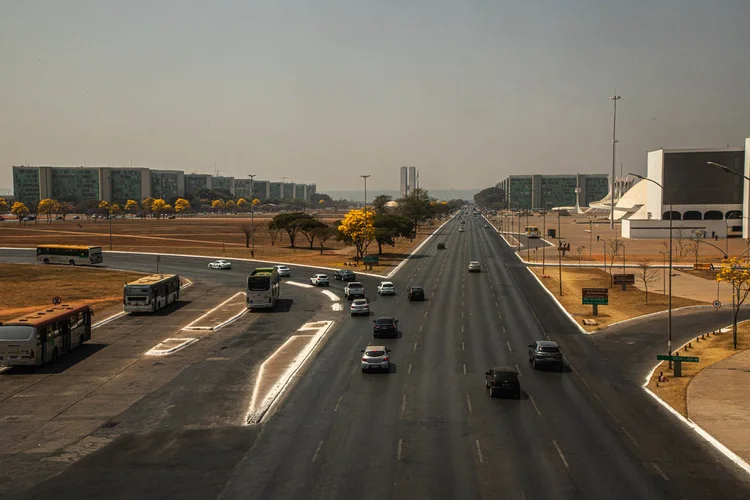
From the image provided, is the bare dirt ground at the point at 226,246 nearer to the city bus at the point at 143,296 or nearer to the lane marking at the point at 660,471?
the city bus at the point at 143,296

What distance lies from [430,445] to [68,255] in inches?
3429

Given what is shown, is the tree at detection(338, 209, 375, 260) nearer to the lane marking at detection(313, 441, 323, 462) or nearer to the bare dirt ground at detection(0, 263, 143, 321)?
the bare dirt ground at detection(0, 263, 143, 321)

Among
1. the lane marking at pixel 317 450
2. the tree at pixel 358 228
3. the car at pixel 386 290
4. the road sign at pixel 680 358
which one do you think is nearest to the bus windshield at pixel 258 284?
the car at pixel 386 290

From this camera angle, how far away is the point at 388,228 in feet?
413

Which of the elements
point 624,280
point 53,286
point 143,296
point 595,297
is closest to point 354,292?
point 143,296

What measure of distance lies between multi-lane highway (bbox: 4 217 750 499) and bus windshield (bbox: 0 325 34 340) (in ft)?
30.7

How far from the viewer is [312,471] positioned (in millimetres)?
23203

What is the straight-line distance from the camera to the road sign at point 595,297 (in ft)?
189

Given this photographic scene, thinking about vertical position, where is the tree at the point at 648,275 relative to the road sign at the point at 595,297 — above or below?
below

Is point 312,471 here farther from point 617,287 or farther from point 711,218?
point 711,218

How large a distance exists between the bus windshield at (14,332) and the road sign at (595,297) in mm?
42087

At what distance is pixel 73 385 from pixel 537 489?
2547 centimetres

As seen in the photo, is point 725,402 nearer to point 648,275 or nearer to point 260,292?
point 260,292

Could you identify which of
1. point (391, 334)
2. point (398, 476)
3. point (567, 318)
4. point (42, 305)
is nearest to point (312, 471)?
point (398, 476)
